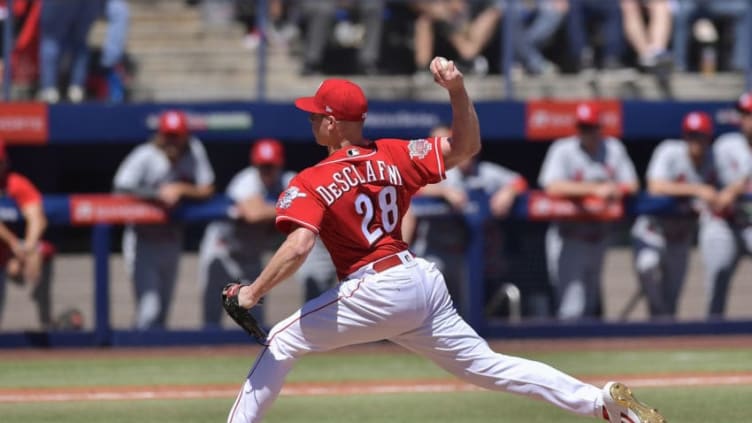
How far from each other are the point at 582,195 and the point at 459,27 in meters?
2.81

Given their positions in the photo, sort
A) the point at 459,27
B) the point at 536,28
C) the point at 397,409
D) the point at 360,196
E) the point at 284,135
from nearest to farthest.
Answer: the point at 360,196
the point at 397,409
the point at 284,135
the point at 459,27
the point at 536,28

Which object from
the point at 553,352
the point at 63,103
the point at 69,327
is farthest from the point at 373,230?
the point at 63,103

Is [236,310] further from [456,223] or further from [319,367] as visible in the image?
[456,223]

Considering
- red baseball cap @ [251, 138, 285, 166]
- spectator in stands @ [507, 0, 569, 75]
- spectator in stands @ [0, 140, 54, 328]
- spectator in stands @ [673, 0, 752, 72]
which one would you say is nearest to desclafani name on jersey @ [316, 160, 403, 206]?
red baseball cap @ [251, 138, 285, 166]

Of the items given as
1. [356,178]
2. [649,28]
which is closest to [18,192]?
[356,178]

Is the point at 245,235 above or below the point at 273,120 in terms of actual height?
below

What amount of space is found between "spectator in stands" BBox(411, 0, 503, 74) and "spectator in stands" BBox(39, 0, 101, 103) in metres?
3.16

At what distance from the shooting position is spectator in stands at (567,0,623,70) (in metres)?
13.9

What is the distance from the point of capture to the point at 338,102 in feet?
19.6

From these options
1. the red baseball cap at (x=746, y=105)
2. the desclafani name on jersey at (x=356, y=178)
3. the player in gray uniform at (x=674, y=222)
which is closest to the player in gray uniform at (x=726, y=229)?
the red baseball cap at (x=746, y=105)

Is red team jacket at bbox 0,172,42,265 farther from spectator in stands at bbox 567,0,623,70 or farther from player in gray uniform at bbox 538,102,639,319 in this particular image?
spectator in stands at bbox 567,0,623,70

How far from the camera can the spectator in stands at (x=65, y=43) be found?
12.8 metres

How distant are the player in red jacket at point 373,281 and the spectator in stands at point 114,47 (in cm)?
748

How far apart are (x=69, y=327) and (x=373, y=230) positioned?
19.9 ft
